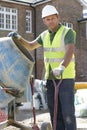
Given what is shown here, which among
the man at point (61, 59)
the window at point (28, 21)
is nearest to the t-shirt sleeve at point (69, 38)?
the man at point (61, 59)

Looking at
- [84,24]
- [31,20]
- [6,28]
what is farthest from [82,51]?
[6,28]

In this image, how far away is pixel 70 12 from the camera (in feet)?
93.1

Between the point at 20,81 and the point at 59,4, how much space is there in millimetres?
23500

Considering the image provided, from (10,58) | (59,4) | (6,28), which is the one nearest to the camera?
(10,58)

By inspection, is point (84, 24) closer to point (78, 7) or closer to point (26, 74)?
point (78, 7)

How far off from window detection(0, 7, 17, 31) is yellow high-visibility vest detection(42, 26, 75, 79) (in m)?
21.5

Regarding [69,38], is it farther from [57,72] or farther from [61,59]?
[57,72]

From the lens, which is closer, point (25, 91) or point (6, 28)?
point (25, 91)

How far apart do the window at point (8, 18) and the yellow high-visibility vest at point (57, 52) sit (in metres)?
21.5

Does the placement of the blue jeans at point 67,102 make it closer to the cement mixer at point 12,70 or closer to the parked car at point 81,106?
the cement mixer at point 12,70

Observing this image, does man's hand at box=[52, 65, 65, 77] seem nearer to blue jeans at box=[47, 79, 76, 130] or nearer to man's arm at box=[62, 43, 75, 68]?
man's arm at box=[62, 43, 75, 68]

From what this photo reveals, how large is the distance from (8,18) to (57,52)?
2270 cm

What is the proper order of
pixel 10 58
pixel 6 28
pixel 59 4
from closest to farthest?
pixel 10 58 < pixel 6 28 < pixel 59 4

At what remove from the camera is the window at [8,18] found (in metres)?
26.3
